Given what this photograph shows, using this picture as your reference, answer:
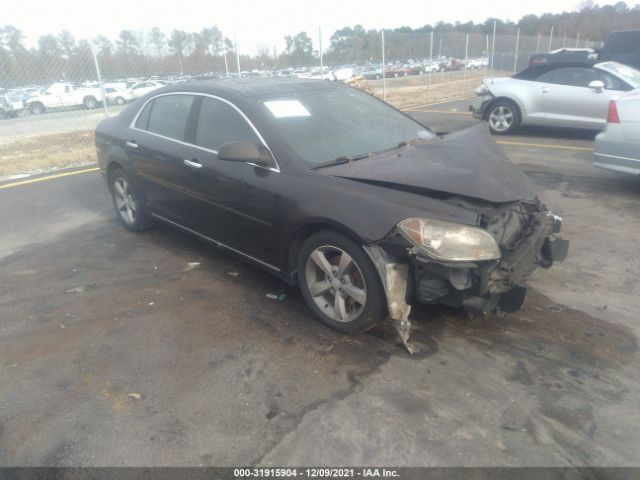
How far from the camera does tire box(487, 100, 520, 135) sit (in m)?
9.91

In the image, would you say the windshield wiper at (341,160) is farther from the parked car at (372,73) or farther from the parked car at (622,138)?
the parked car at (372,73)

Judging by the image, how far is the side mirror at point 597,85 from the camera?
28.5 feet

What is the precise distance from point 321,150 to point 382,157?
1.48ft

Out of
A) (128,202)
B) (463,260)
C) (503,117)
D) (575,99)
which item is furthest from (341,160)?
(503,117)

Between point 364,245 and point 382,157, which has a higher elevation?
point 382,157

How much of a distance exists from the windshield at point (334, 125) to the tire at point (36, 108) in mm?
23016

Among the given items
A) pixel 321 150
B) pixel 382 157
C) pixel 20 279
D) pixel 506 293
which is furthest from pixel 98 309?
pixel 506 293

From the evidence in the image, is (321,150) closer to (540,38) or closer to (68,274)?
(68,274)

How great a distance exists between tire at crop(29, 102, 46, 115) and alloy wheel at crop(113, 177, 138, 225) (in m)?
20.9

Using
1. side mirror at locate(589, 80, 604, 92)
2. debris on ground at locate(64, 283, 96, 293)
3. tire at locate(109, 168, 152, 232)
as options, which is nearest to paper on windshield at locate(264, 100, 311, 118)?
tire at locate(109, 168, 152, 232)

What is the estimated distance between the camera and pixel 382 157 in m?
3.45

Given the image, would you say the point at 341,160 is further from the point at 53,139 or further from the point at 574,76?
the point at 53,139

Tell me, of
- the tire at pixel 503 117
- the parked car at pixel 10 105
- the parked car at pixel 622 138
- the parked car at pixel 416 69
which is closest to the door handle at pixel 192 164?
the parked car at pixel 622 138

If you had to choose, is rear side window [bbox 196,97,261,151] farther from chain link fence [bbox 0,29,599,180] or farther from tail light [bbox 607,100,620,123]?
tail light [bbox 607,100,620,123]
